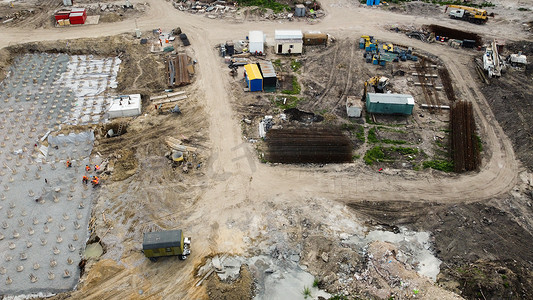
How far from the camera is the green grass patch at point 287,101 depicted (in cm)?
3519

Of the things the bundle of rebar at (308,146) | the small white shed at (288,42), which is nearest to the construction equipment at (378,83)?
the bundle of rebar at (308,146)

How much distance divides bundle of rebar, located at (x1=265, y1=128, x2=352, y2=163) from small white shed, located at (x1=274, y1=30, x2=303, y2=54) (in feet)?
47.0

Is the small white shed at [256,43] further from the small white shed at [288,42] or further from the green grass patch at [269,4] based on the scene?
the green grass patch at [269,4]

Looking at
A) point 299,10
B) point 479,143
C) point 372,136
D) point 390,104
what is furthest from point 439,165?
point 299,10

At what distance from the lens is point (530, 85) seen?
37.7m

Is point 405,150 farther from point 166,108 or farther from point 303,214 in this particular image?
point 166,108

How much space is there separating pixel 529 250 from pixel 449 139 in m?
11.5

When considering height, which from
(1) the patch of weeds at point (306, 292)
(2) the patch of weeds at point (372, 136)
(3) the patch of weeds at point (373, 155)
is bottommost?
(1) the patch of weeds at point (306, 292)

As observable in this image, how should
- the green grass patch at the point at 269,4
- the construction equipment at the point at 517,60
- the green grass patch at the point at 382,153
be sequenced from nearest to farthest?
the green grass patch at the point at 382,153 < the construction equipment at the point at 517,60 < the green grass patch at the point at 269,4

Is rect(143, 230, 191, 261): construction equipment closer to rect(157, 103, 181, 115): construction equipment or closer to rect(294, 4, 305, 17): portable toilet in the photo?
rect(157, 103, 181, 115): construction equipment

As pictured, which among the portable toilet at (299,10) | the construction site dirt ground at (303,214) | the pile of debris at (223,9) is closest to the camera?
the construction site dirt ground at (303,214)

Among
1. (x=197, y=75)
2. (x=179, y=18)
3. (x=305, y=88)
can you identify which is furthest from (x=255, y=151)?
(x=179, y=18)

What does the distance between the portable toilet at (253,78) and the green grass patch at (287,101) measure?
7.55 ft

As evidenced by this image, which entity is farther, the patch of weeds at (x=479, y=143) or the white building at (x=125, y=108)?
the white building at (x=125, y=108)
